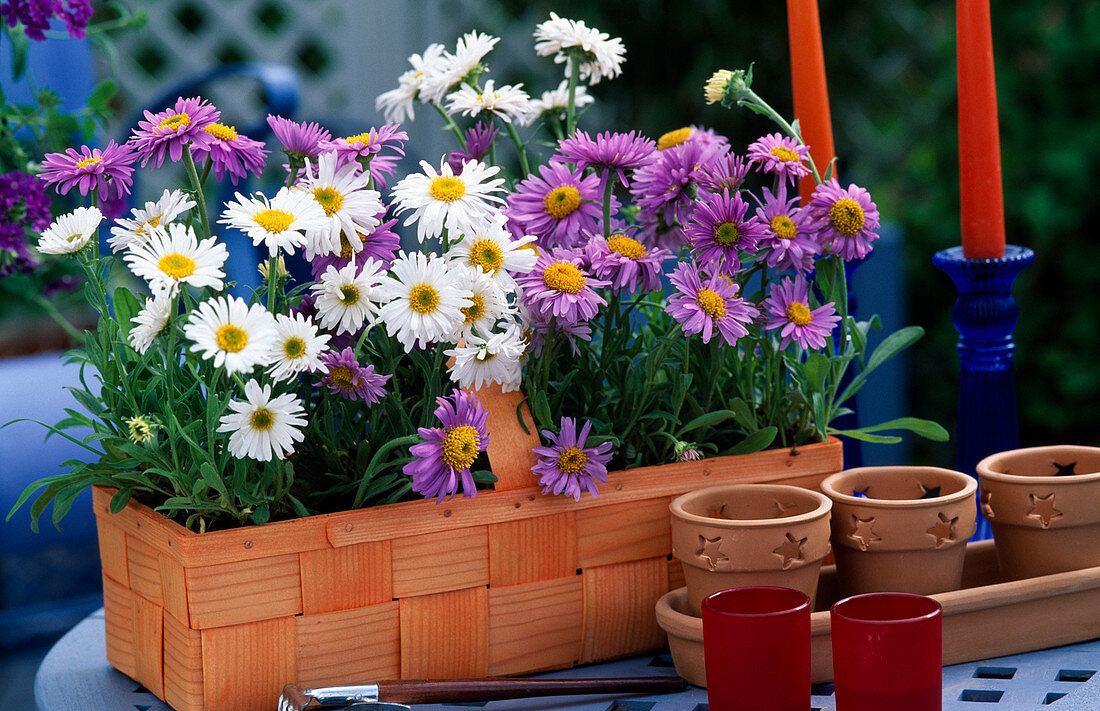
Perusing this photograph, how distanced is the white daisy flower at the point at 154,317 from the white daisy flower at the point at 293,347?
0.05 m

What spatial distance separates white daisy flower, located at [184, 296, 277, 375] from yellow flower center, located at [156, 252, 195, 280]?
27 millimetres

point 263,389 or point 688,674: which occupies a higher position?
point 263,389

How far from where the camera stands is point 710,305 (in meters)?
0.60

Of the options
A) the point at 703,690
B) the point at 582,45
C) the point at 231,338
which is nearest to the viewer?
the point at 231,338

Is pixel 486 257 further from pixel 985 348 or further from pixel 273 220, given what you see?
pixel 985 348

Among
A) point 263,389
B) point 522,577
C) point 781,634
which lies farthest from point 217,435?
point 781,634

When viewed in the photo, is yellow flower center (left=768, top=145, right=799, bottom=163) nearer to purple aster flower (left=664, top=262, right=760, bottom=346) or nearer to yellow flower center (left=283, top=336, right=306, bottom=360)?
purple aster flower (left=664, top=262, right=760, bottom=346)

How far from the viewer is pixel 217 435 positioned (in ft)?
1.88

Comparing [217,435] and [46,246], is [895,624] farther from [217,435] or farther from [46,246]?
[46,246]

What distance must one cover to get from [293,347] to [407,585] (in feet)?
0.50

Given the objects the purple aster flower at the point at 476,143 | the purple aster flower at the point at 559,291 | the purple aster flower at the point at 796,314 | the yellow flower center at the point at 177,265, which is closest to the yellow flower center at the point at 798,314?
the purple aster flower at the point at 796,314

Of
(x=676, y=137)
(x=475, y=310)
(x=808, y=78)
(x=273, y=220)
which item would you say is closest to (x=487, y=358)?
(x=475, y=310)

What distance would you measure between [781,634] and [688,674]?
0.10 meters

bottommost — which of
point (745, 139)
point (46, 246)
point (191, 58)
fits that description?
point (46, 246)
